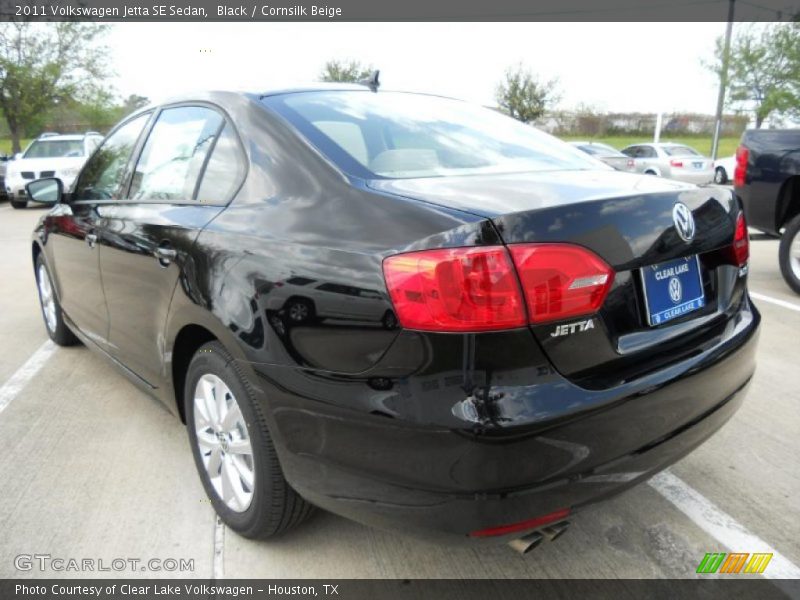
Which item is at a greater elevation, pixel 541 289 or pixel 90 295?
pixel 541 289

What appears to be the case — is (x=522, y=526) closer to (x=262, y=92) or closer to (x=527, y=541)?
(x=527, y=541)

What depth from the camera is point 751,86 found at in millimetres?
27172

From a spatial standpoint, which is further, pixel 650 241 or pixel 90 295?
pixel 90 295

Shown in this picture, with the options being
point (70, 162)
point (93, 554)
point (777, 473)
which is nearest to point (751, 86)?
point (70, 162)

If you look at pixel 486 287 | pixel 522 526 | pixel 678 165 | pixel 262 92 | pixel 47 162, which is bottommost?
pixel 678 165

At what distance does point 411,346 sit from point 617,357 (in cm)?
60

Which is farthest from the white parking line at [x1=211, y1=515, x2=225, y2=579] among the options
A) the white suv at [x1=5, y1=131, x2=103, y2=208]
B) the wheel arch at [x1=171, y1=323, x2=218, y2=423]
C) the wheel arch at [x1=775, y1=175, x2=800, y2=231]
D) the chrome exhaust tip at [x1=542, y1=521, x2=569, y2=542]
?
the white suv at [x1=5, y1=131, x2=103, y2=208]

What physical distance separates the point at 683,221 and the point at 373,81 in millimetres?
1766

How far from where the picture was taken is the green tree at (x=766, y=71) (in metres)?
25.3

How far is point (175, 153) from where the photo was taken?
2.86 meters

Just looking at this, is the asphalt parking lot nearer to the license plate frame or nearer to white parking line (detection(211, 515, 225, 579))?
white parking line (detection(211, 515, 225, 579))

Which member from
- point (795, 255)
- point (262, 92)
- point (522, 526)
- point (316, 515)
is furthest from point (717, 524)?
point (795, 255)

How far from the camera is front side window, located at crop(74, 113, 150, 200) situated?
329 centimetres

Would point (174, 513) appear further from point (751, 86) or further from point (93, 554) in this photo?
point (751, 86)
